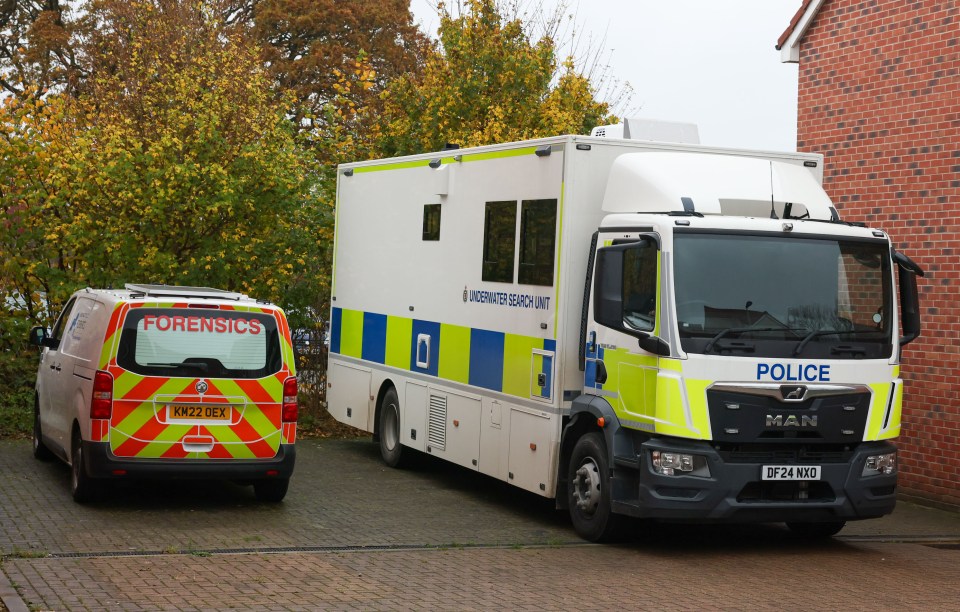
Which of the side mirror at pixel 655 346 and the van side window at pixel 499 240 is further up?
the van side window at pixel 499 240

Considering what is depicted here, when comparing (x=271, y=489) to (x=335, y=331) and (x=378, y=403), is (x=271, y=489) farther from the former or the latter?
(x=335, y=331)

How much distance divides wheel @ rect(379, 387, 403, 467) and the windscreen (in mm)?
5259

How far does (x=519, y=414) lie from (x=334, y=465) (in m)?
3.80

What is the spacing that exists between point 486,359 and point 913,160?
505 cm

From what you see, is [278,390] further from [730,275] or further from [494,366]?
[730,275]

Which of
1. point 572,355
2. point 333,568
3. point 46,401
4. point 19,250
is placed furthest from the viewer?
point 19,250

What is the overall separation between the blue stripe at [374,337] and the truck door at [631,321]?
4.74m

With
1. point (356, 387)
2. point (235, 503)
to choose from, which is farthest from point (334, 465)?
point (235, 503)

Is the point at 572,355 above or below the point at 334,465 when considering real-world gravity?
above

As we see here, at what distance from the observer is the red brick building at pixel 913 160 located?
13.3 metres

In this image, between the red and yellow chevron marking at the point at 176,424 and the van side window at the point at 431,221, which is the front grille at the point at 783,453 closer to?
the red and yellow chevron marking at the point at 176,424

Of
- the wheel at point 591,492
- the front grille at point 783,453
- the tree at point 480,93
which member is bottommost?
the wheel at point 591,492

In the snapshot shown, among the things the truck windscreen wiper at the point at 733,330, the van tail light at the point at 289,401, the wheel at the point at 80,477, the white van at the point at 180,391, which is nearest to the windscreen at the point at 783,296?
the truck windscreen wiper at the point at 733,330

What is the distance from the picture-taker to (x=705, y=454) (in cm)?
987
